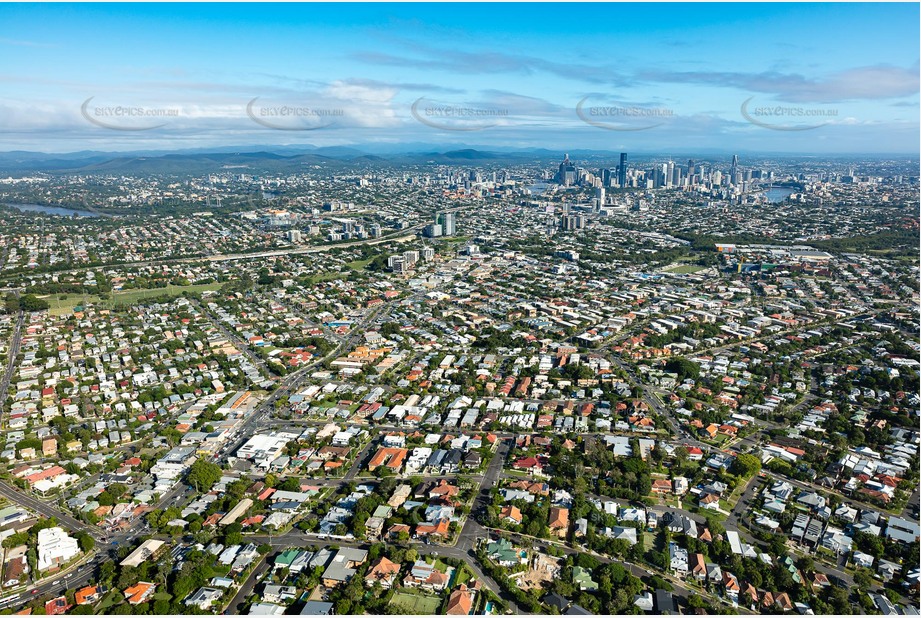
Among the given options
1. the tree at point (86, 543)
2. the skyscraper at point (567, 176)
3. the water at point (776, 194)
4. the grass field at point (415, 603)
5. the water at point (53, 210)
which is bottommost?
the grass field at point (415, 603)

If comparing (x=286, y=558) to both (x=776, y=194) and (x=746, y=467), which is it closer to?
(x=746, y=467)

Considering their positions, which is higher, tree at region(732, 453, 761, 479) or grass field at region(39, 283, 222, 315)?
grass field at region(39, 283, 222, 315)

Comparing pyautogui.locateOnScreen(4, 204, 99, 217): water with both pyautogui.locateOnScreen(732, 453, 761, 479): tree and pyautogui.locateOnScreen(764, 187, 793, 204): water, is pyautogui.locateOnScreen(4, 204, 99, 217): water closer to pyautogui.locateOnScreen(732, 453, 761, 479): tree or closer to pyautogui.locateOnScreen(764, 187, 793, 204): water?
pyautogui.locateOnScreen(732, 453, 761, 479): tree

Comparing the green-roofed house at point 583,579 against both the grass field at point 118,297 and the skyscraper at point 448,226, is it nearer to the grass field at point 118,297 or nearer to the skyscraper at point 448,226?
the grass field at point 118,297

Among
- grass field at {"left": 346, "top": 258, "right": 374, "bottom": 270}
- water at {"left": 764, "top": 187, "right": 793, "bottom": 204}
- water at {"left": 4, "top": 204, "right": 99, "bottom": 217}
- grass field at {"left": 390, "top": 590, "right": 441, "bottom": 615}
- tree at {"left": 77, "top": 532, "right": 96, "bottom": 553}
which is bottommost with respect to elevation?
grass field at {"left": 390, "top": 590, "right": 441, "bottom": 615}

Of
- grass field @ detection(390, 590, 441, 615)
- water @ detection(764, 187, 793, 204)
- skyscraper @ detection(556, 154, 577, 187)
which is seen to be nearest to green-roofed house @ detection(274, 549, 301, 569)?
grass field @ detection(390, 590, 441, 615)

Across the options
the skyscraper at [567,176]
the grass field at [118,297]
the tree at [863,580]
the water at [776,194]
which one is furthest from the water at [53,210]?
the water at [776,194]

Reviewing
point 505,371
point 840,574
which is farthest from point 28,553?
point 840,574
